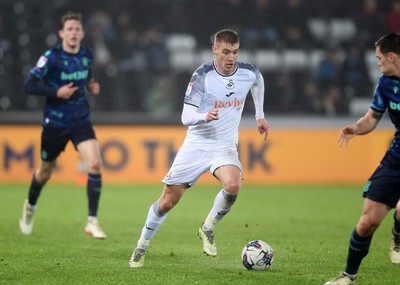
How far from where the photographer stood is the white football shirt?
26.6ft

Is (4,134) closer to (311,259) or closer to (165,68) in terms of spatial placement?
(165,68)

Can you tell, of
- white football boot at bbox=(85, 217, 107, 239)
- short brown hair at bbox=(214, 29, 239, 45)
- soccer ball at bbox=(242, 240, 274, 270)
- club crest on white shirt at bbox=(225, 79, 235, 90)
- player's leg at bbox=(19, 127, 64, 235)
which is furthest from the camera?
player's leg at bbox=(19, 127, 64, 235)

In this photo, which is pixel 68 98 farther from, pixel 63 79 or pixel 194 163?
pixel 194 163

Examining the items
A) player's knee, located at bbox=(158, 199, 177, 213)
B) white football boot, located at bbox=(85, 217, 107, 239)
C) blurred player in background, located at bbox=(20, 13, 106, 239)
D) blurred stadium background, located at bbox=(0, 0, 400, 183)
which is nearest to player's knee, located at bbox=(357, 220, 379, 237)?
player's knee, located at bbox=(158, 199, 177, 213)

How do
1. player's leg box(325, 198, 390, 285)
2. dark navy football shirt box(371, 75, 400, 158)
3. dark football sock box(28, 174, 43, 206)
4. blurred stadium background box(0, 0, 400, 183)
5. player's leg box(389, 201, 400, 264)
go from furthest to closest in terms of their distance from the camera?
blurred stadium background box(0, 0, 400, 183), dark football sock box(28, 174, 43, 206), player's leg box(389, 201, 400, 264), dark navy football shirt box(371, 75, 400, 158), player's leg box(325, 198, 390, 285)

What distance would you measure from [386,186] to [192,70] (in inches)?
500

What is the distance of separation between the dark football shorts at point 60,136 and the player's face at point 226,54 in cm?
292

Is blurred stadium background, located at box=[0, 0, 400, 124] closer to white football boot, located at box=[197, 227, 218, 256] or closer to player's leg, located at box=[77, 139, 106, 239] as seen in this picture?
player's leg, located at box=[77, 139, 106, 239]

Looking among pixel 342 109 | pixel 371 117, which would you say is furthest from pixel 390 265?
pixel 342 109

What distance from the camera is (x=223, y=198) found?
8359 mm

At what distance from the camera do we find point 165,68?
62.0 feet

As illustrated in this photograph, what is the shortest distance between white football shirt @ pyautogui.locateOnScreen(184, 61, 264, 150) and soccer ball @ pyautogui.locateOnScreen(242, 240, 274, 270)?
1.05 metres

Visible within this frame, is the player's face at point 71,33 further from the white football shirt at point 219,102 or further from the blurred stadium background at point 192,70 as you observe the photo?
the blurred stadium background at point 192,70

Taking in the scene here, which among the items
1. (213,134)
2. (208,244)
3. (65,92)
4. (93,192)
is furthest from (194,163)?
(65,92)
